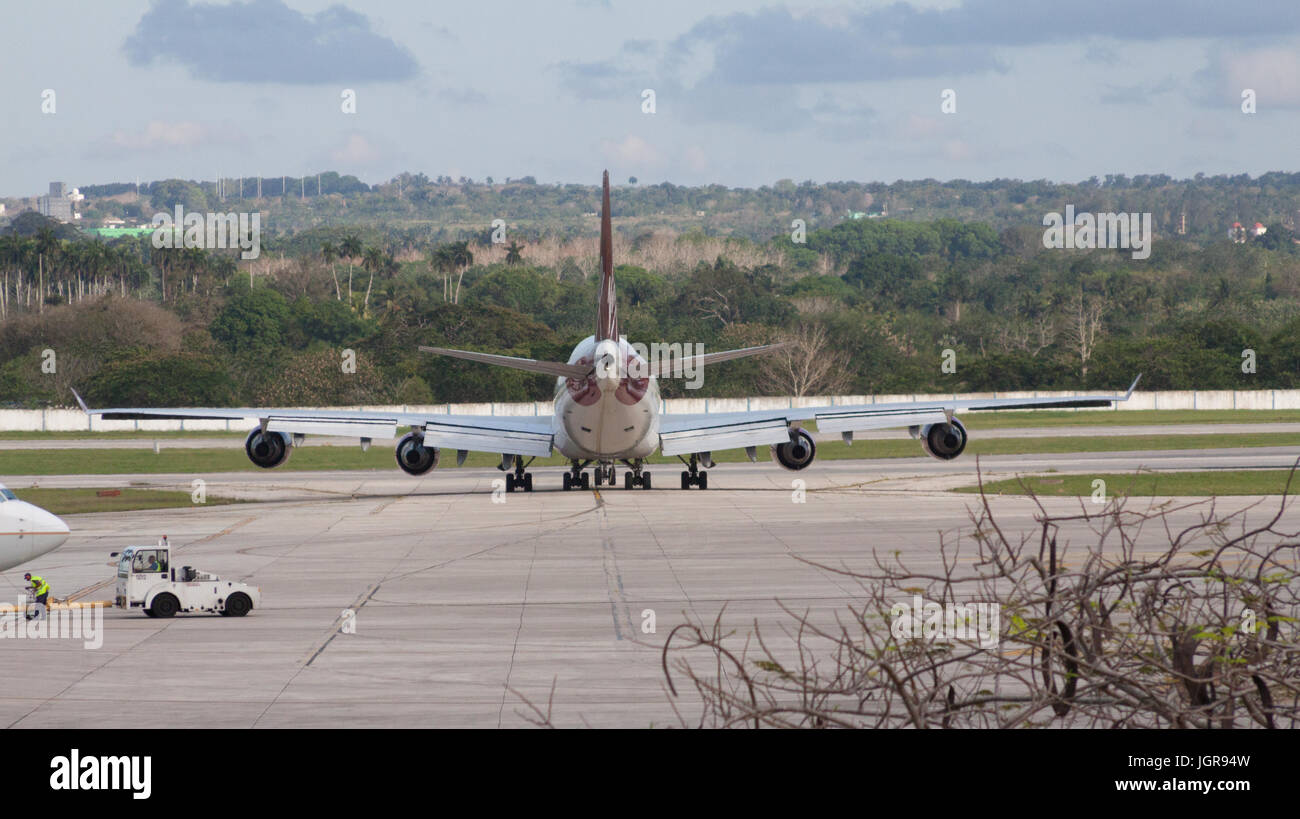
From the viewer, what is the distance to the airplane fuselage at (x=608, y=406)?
1770 inches

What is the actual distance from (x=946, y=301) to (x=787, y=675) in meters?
184

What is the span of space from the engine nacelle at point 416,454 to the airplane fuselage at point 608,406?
16.1ft

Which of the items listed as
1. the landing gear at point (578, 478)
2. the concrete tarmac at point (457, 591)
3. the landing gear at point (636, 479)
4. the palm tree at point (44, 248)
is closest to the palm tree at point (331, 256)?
the palm tree at point (44, 248)

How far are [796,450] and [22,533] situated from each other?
3043 centimetres

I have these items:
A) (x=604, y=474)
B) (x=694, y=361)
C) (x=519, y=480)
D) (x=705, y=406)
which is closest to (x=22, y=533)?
(x=694, y=361)

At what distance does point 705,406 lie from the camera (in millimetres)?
111250

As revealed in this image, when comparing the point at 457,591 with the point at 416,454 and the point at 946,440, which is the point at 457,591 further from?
the point at 946,440

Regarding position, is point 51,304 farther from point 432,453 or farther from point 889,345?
point 432,453

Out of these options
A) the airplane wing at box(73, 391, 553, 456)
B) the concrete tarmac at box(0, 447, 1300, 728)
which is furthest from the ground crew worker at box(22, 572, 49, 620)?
the airplane wing at box(73, 391, 553, 456)

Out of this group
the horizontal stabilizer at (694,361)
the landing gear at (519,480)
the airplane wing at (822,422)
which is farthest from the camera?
the landing gear at (519,480)

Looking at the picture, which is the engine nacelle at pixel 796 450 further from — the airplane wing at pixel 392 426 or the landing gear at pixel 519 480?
the landing gear at pixel 519 480

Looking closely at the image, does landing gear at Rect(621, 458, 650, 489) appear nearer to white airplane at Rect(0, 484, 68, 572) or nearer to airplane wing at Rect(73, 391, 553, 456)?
airplane wing at Rect(73, 391, 553, 456)

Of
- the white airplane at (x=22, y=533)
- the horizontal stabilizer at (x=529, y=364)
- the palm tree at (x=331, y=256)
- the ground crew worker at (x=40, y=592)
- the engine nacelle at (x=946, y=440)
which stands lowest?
the ground crew worker at (x=40, y=592)

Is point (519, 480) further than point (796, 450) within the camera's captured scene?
Yes
